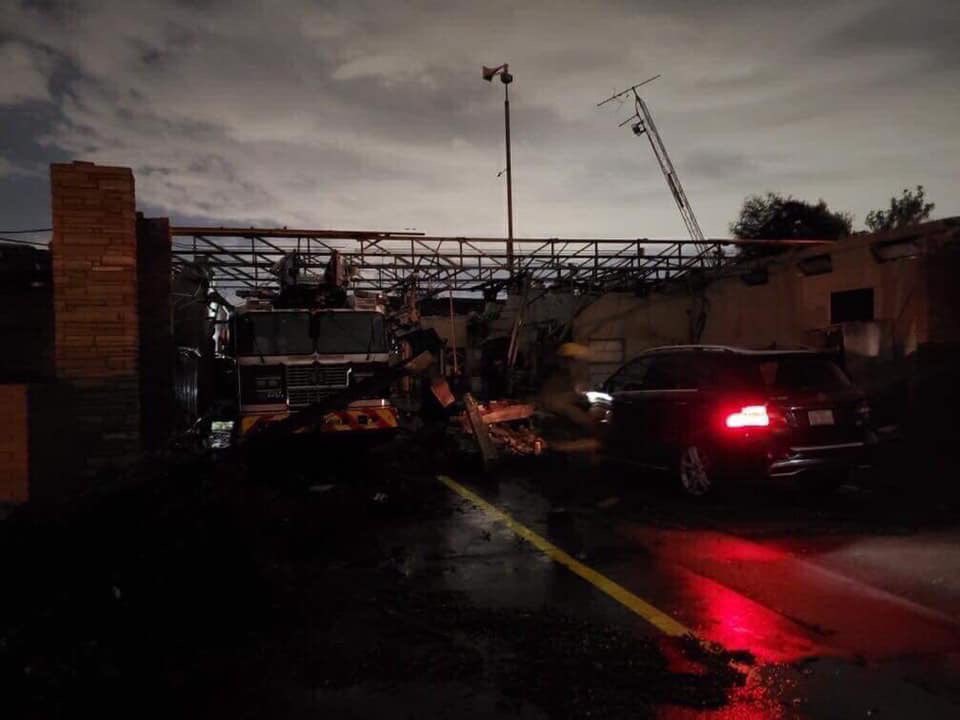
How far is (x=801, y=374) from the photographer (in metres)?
8.26

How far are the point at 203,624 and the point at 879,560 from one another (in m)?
5.20

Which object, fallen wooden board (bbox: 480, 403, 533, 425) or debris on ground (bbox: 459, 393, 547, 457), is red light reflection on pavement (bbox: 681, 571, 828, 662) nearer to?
debris on ground (bbox: 459, 393, 547, 457)

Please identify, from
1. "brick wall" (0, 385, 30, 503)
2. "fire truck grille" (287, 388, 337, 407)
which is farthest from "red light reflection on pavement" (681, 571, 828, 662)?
"fire truck grille" (287, 388, 337, 407)

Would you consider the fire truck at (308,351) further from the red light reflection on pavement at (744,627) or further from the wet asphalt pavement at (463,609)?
the red light reflection on pavement at (744,627)

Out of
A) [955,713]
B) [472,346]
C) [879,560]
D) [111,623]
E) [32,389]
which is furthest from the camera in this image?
[472,346]

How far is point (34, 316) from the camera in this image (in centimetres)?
952

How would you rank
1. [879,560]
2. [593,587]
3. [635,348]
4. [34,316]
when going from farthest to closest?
[635,348] → [34,316] → [879,560] → [593,587]

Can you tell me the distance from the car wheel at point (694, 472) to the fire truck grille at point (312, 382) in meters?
4.62

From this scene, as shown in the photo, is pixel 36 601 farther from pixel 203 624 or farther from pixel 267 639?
pixel 267 639

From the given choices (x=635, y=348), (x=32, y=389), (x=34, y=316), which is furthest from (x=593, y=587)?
(x=635, y=348)

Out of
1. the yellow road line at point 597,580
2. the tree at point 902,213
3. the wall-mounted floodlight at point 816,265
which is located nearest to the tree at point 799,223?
the tree at point 902,213

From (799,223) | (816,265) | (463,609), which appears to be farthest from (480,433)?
(799,223)

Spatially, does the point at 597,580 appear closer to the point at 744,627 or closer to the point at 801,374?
the point at 744,627

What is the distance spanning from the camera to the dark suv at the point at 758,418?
789 cm
